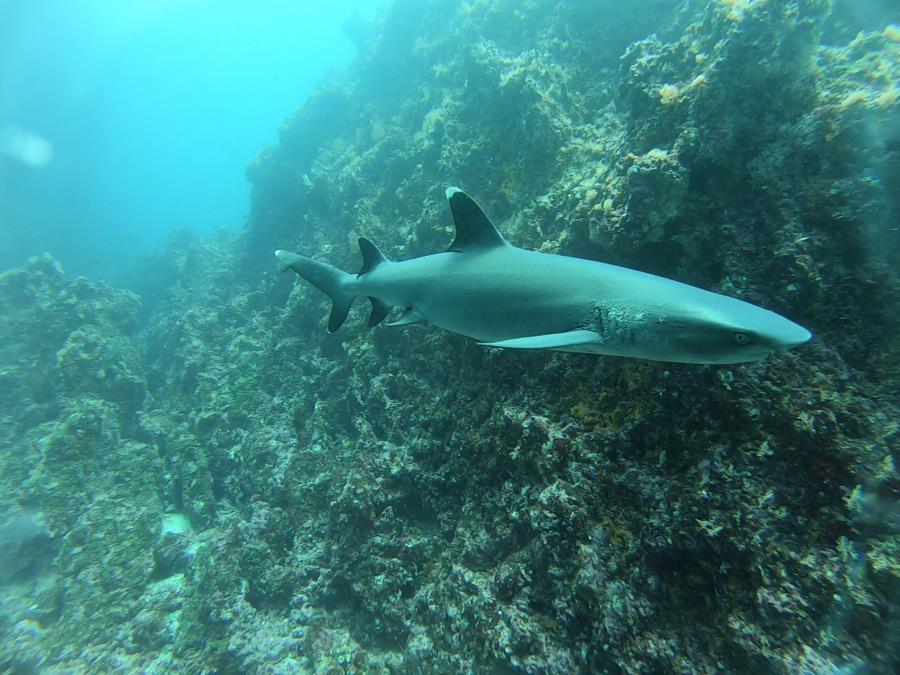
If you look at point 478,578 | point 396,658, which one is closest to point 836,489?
point 478,578

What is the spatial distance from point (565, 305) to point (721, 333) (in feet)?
2.86

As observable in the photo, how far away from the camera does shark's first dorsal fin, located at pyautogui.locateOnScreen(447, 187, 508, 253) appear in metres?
3.27

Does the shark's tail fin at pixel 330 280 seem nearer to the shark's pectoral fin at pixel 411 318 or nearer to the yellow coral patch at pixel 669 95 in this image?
the shark's pectoral fin at pixel 411 318

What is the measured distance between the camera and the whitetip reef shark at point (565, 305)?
199cm

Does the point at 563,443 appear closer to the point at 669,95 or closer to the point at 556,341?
the point at 556,341

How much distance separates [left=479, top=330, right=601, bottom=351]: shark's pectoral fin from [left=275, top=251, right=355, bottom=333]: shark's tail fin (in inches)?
115

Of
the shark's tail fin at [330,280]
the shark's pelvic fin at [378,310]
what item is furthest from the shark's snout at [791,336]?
the shark's tail fin at [330,280]

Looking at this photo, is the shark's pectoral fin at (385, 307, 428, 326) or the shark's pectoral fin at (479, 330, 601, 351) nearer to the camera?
the shark's pectoral fin at (479, 330, 601, 351)

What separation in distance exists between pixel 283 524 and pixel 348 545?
5.68 ft

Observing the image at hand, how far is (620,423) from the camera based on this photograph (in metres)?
3.09

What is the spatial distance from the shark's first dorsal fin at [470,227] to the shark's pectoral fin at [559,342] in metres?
1.24

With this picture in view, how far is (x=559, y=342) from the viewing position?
220 cm

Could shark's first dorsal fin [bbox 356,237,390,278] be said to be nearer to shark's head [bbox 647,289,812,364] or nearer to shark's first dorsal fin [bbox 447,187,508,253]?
shark's first dorsal fin [bbox 447,187,508,253]

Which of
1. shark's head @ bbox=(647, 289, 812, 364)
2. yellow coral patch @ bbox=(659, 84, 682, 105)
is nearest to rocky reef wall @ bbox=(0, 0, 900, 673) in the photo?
yellow coral patch @ bbox=(659, 84, 682, 105)
